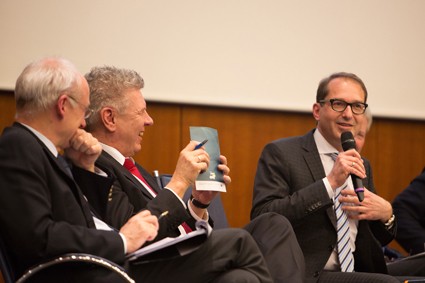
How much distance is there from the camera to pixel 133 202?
3.12 meters

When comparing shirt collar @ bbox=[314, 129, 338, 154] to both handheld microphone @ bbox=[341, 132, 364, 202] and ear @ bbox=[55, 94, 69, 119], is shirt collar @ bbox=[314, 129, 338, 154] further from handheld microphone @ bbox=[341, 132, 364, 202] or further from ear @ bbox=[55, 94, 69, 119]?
ear @ bbox=[55, 94, 69, 119]

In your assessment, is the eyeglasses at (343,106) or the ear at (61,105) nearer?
the ear at (61,105)

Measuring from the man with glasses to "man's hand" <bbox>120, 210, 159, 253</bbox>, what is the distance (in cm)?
100

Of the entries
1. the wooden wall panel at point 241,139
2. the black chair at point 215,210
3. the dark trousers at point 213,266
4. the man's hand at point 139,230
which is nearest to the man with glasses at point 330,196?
the black chair at point 215,210

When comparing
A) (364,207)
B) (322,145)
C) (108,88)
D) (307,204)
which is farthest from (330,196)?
(108,88)

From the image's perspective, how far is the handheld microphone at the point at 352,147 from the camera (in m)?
3.33

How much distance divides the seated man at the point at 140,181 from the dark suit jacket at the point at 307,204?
1.26 feet

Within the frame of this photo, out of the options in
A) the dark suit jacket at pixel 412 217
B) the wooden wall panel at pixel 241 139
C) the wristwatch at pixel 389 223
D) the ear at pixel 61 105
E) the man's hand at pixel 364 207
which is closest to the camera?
the ear at pixel 61 105

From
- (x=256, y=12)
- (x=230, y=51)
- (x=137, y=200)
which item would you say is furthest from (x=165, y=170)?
(x=137, y=200)

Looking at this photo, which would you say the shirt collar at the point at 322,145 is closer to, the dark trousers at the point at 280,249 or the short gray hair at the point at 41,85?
the dark trousers at the point at 280,249

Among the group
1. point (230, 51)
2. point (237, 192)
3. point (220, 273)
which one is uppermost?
point (230, 51)

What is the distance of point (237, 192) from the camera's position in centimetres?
534

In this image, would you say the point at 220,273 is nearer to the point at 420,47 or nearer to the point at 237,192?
the point at 237,192

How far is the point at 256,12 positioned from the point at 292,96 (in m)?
0.66
